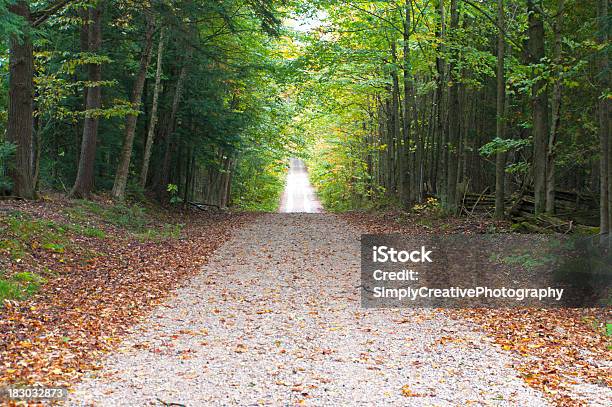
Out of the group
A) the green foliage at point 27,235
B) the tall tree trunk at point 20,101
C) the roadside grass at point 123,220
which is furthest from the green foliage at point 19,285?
the tall tree trunk at point 20,101

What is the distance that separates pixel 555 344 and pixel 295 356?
126 inches

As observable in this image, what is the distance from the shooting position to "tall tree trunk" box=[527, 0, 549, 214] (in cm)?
1155

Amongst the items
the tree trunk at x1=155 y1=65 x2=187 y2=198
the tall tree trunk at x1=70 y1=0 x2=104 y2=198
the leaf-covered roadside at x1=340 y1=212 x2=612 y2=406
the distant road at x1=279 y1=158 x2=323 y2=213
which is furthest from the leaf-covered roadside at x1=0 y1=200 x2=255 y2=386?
the distant road at x1=279 y1=158 x2=323 y2=213

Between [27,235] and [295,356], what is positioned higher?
[27,235]

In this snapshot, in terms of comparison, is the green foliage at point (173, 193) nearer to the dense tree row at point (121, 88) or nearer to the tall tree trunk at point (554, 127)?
the dense tree row at point (121, 88)

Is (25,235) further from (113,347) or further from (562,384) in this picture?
(562,384)

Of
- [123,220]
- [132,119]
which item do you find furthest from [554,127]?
[132,119]

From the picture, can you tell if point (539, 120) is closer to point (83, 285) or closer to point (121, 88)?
point (83, 285)

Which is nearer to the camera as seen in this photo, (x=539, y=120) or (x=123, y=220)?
(x=539, y=120)

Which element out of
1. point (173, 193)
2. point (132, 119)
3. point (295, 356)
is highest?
point (132, 119)

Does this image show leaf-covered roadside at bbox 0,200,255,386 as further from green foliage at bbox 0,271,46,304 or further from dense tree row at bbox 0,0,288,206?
dense tree row at bbox 0,0,288,206

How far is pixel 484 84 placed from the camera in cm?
1950

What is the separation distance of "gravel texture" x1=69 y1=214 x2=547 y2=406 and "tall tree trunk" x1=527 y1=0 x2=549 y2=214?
4548mm

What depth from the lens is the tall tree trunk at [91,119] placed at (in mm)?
15430
